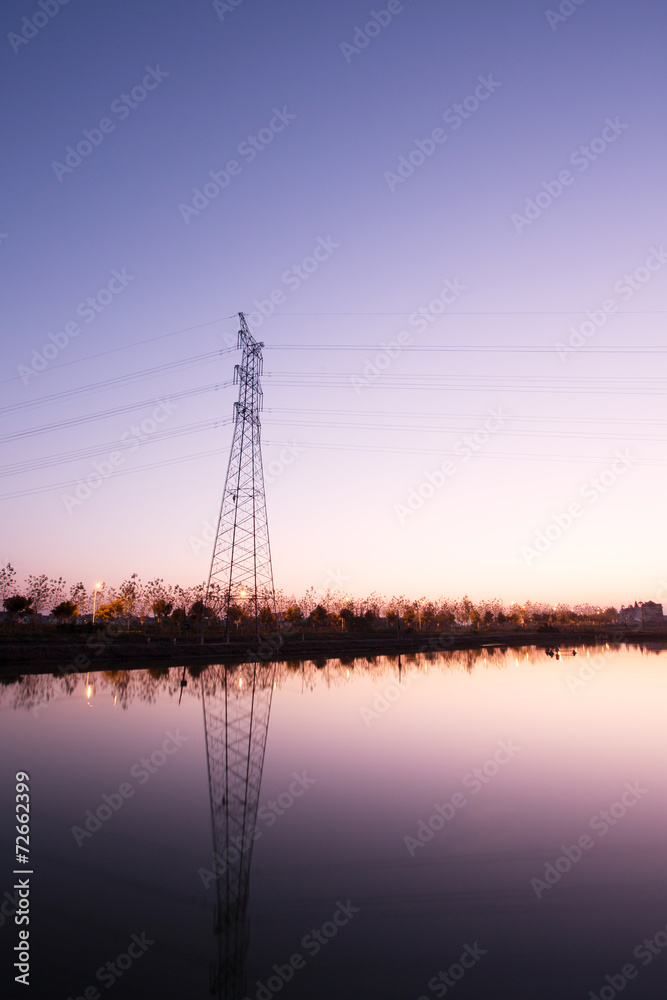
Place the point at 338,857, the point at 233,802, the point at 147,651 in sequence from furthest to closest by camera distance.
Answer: the point at 147,651 → the point at 233,802 → the point at 338,857

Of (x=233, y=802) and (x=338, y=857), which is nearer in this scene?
(x=338, y=857)

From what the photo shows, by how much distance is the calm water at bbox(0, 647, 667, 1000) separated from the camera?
5391mm

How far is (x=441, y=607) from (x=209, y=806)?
141 metres

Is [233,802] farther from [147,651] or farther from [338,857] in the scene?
[147,651]

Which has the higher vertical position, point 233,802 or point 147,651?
point 233,802

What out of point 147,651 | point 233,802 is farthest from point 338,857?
point 147,651

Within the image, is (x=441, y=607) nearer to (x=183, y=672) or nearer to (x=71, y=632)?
(x=71, y=632)

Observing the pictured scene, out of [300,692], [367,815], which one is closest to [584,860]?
[367,815]

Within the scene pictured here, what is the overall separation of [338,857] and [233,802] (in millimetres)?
2886

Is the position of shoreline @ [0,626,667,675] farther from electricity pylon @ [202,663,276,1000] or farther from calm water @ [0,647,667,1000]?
calm water @ [0,647,667,1000]

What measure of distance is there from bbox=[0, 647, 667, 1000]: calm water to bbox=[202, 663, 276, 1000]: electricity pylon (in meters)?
0.04

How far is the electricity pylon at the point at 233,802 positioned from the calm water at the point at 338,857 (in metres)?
0.04

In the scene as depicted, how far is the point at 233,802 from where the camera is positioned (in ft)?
33.2

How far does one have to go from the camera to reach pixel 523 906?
21.6 feet
